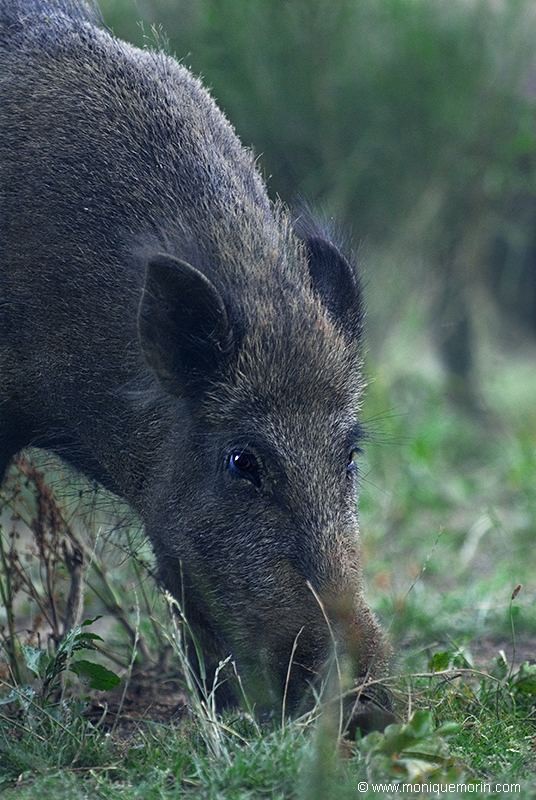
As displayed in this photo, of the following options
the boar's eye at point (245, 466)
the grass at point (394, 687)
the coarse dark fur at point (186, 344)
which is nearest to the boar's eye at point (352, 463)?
the coarse dark fur at point (186, 344)

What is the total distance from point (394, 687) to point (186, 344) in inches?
48.6

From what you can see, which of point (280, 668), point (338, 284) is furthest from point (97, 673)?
point (338, 284)

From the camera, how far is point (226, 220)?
168 inches

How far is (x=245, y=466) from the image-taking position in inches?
154

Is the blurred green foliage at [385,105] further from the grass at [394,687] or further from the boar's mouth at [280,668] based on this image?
the boar's mouth at [280,668]

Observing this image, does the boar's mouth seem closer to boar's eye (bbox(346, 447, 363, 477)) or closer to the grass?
the grass

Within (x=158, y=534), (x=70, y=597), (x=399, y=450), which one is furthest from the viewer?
(x=399, y=450)

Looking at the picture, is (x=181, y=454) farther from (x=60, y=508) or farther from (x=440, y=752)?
(x=440, y=752)

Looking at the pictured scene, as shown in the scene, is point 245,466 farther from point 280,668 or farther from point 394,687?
point 394,687

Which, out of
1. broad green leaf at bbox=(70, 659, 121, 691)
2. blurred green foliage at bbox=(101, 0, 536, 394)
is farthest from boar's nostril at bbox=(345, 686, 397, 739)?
blurred green foliage at bbox=(101, 0, 536, 394)

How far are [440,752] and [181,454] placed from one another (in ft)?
4.24

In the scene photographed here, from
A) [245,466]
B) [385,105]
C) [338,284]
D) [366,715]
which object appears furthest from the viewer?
[385,105]

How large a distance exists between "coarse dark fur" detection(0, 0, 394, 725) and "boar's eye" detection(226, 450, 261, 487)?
0.01 m

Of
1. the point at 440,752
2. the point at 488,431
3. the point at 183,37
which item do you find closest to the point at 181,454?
the point at 440,752
